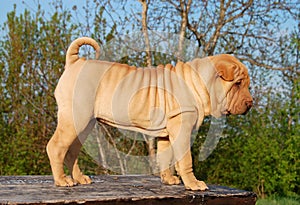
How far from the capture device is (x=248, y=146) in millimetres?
5750

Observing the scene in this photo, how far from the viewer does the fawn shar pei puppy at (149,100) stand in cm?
207

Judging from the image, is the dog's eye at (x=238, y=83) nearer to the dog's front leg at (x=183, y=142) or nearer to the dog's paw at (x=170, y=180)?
the dog's front leg at (x=183, y=142)

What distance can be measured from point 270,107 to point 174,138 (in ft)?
14.2

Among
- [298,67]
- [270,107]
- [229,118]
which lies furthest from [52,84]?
[298,67]

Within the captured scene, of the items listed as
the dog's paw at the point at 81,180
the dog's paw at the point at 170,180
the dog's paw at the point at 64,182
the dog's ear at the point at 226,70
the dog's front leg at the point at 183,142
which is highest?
the dog's ear at the point at 226,70

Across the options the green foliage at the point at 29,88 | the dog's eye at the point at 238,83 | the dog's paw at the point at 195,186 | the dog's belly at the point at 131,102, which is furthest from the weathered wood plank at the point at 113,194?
the green foliage at the point at 29,88

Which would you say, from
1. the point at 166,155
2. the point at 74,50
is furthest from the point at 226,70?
the point at 74,50

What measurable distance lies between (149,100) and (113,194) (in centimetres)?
53

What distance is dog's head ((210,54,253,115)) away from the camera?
213 centimetres

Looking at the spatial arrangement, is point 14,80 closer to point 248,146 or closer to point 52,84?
point 52,84

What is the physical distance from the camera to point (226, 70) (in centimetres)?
212

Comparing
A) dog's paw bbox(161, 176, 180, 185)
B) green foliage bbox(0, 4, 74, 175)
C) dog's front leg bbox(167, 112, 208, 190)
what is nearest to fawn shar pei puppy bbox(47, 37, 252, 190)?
dog's front leg bbox(167, 112, 208, 190)

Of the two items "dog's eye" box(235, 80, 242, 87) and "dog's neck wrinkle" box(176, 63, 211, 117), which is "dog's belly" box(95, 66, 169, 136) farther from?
"dog's eye" box(235, 80, 242, 87)

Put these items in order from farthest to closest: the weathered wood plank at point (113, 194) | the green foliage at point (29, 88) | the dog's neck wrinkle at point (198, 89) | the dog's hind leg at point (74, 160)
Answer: the green foliage at point (29, 88)
the dog's hind leg at point (74, 160)
the dog's neck wrinkle at point (198, 89)
the weathered wood plank at point (113, 194)
